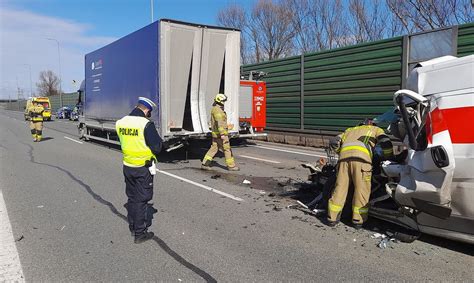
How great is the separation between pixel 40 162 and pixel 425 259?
414 inches

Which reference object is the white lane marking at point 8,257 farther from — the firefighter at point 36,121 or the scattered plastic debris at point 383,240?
the firefighter at point 36,121

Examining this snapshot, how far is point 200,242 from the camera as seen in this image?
4.78 m

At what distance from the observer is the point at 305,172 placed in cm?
923

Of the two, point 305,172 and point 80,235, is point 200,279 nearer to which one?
point 80,235

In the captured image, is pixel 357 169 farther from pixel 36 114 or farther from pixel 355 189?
pixel 36 114

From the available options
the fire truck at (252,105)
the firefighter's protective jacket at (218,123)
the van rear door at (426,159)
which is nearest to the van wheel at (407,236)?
the van rear door at (426,159)

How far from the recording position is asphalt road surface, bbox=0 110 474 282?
12.9 ft

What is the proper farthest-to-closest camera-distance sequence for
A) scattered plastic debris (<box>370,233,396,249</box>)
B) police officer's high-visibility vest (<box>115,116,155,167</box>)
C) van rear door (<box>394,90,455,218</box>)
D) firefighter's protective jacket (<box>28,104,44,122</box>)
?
firefighter's protective jacket (<box>28,104,44,122</box>)
police officer's high-visibility vest (<box>115,116,155,167</box>)
scattered plastic debris (<box>370,233,396,249</box>)
van rear door (<box>394,90,455,218</box>)

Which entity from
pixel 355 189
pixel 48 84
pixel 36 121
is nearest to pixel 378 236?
pixel 355 189

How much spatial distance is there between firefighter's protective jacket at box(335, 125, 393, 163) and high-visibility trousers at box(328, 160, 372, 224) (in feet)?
0.29

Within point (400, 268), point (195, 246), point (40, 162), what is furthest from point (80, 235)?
point (40, 162)

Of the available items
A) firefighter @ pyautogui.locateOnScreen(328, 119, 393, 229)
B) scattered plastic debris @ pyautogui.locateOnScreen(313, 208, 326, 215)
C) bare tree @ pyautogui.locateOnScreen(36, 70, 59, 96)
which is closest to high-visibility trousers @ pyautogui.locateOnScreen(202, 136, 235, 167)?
scattered plastic debris @ pyautogui.locateOnScreen(313, 208, 326, 215)

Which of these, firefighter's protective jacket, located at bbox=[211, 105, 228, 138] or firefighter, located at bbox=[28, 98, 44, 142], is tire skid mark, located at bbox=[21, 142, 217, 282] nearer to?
firefighter's protective jacket, located at bbox=[211, 105, 228, 138]

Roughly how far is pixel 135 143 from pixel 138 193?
60 cm
